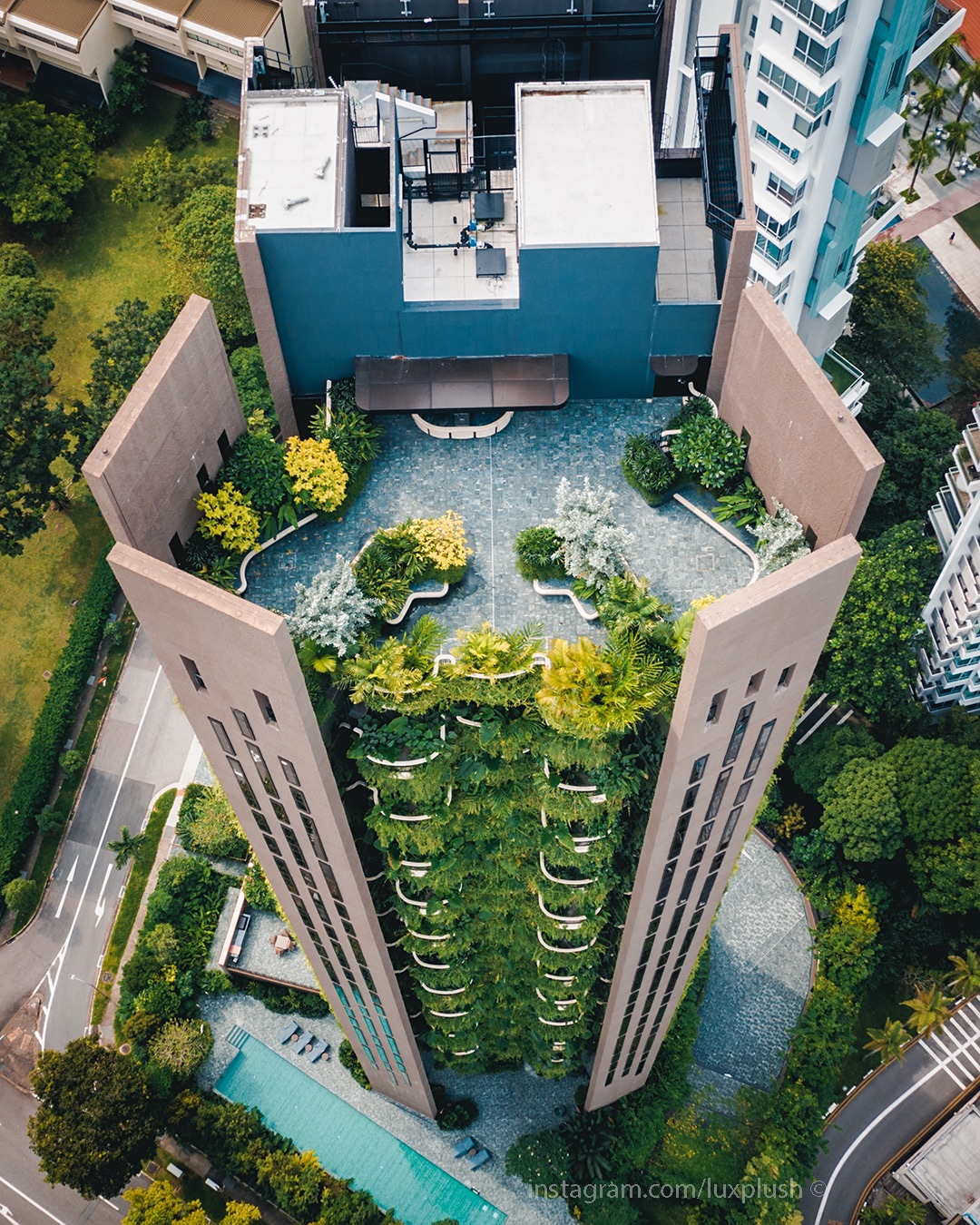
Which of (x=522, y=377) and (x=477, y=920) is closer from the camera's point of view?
(x=522, y=377)

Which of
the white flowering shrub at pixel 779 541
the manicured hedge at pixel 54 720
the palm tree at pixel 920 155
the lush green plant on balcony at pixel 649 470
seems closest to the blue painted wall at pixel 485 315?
the lush green plant on balcony at pixel 649 470

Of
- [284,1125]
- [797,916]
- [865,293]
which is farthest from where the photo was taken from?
[865,293]

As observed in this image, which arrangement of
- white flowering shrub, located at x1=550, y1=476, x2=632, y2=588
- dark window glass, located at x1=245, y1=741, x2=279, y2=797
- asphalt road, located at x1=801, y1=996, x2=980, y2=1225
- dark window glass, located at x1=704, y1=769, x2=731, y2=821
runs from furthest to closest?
asphalt road, located at x1=801, y1=996, x2=980, y2=1225 < dark window glass, located at x1=704, y1=769, x2=731, y2=821 < dark window glass, located at x1=245, y1=741, x2=279, y2=797 < white flowering shrub, located at x1=550, y1=476, x2=632, y2=588

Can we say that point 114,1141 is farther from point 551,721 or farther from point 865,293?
point 865,293

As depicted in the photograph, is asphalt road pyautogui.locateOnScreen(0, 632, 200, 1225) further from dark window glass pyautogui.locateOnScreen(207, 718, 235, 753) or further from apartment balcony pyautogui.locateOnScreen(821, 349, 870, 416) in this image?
apartment balcony pyautogui.locateOnScreen(821, 349, 870, 416)

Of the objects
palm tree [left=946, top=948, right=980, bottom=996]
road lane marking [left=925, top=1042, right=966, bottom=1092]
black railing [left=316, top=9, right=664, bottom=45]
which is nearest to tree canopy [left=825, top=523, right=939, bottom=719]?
palm tree [left=946, top=948, right=980, bottom=996]

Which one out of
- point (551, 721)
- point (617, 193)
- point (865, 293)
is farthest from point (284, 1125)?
point (865, 293)
